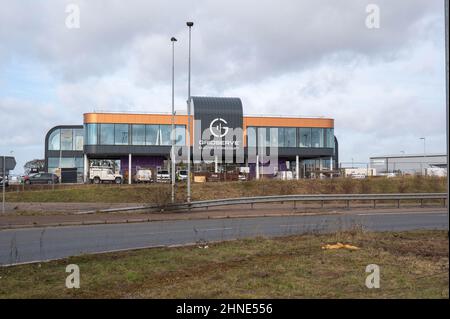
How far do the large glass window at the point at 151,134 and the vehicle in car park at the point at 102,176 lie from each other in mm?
6311

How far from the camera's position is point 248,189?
130ft

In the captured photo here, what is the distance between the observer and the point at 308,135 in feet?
205

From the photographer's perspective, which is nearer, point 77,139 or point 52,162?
point 52,162

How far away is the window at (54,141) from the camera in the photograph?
75875 mm

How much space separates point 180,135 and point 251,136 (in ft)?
27.9

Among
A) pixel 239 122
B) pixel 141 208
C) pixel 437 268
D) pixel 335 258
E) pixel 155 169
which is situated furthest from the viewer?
pixel 239 122

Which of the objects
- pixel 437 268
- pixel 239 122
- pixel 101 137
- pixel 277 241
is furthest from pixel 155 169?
pixel 437 268

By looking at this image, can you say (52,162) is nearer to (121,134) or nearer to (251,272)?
(121,134)

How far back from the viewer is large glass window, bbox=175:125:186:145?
58250 mm

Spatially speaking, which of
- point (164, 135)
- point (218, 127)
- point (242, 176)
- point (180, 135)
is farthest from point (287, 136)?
point (164, 135)

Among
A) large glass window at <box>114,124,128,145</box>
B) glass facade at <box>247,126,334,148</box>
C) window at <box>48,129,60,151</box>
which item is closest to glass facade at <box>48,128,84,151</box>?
window at <box>48,129,60,151</box>

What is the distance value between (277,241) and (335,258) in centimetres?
299

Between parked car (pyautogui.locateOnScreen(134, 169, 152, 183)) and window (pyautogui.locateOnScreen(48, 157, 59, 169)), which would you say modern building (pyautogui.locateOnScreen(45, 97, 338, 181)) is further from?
window (pyautogui.locateOnScreen(48, 157, 59, 169))
